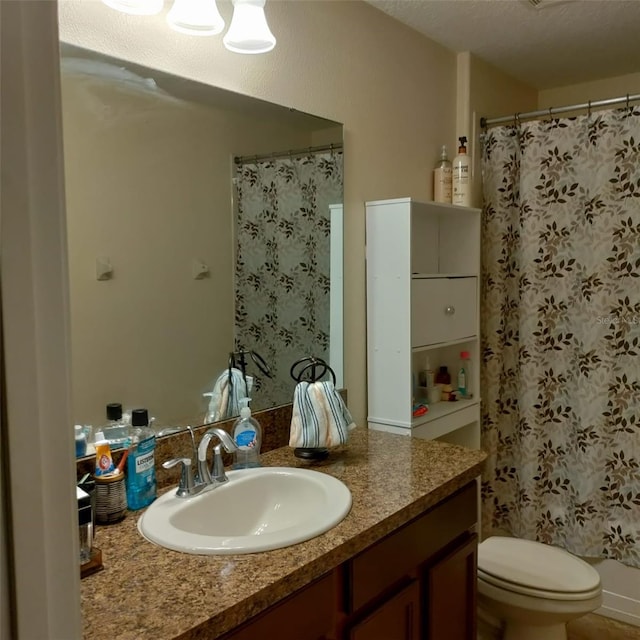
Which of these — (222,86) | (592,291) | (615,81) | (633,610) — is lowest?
(633,610)

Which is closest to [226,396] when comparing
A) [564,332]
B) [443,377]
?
[443,377]

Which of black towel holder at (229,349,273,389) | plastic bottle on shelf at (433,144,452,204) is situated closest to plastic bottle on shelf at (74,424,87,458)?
black towel holder at (229,349,273,389)

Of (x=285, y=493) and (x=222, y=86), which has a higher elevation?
(x=222, y=86)

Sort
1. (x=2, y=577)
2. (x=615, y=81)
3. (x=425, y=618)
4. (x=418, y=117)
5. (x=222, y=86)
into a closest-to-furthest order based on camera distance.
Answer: (x=2, y=577)
(x=425, y=618)
(x=222, y=86)
(x=418, y=117)
(x=615, y=81)

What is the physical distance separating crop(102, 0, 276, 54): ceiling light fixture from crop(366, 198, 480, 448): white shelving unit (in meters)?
0.69

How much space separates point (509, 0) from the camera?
201 centimetres

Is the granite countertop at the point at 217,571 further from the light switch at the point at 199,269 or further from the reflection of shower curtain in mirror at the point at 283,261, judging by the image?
the light switch at the point at 199,269

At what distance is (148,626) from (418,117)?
2010 mm

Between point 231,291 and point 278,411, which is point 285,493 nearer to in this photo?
point 278,411

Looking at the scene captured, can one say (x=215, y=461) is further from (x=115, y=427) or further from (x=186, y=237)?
(x=186, y=237)

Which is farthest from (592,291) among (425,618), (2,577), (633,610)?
(2,577)

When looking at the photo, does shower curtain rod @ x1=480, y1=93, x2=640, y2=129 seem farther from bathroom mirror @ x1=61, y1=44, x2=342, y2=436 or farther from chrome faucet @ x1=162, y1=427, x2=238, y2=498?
chrome faucet @ x1=162, y1=427, x2=238, y2=498

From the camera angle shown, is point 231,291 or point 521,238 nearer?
point 231,291

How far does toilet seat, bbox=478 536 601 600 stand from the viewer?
6.11 ft
